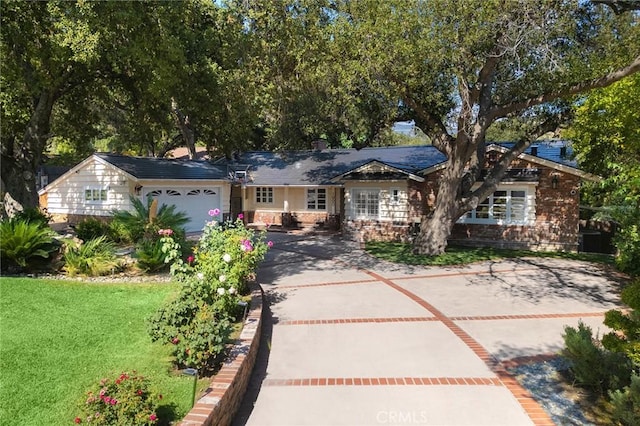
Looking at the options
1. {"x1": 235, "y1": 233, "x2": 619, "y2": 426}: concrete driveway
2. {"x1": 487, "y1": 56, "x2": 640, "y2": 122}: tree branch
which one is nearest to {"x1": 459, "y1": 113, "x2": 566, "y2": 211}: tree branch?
{"x1": 487, "y1": 56, "x2": 640, "y2": 122}: tree branch

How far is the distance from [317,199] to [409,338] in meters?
18.4

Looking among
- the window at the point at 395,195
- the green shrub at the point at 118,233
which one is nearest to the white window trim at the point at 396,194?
the window at the point at 395,195

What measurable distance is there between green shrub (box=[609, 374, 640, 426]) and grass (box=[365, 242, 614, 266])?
35.0 feet

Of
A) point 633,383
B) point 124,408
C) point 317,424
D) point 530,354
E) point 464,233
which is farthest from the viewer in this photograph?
point 464,233

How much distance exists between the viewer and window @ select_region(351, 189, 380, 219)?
2150cm

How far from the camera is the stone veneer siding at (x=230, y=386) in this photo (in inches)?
174

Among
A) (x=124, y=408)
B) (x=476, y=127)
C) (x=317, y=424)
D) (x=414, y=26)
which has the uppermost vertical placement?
(x=414, y=26)

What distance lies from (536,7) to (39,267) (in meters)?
13.7

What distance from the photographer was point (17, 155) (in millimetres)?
16047

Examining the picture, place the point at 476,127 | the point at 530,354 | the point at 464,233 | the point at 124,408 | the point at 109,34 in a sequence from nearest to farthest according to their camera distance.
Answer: the point at 124,408
the point at 530,354
the point at 109,34
the point at 476,127
the point at 464,233

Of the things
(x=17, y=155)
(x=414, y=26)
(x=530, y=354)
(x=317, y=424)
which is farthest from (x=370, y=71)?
(x=17, y=155)

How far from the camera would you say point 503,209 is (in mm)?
19391

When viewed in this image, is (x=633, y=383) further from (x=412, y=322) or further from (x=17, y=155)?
(x=17, y=155)

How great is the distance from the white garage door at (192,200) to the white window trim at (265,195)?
354 centimetres
